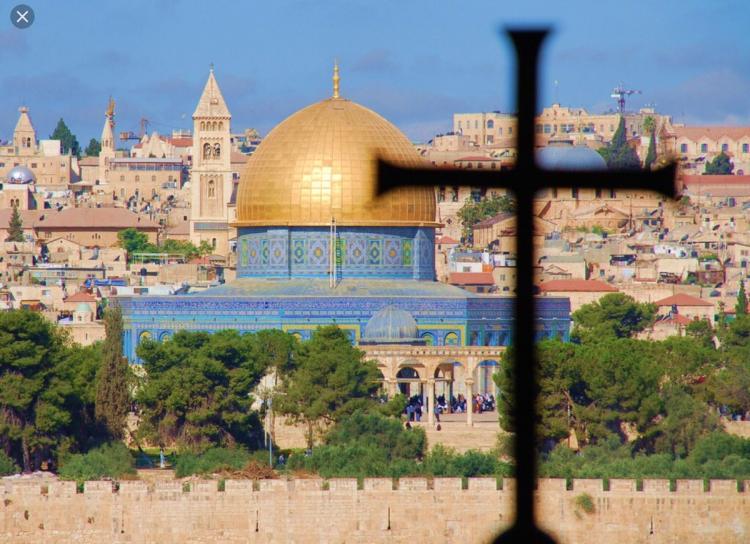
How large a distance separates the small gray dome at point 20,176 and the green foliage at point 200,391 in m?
84.0

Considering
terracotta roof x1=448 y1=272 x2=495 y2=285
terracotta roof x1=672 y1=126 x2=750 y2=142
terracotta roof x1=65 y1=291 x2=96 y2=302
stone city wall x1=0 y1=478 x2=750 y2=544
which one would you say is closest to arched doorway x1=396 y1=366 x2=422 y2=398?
stone city wall x1=0 y1=478 x2=750 y2=544

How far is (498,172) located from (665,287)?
70388mm

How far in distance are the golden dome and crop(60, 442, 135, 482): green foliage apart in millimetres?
15073

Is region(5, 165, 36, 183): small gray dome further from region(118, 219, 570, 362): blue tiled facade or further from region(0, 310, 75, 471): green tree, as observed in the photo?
region(0, 310, 75, 471): green tree

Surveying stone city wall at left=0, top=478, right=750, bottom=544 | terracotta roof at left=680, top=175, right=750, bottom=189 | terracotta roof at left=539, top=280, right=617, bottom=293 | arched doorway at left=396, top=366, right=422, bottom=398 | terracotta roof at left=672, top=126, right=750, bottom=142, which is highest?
terracotta roof at left=672, top=126, right=750, bottom=142

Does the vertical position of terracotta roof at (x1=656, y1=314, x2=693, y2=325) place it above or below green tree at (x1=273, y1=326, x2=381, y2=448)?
above

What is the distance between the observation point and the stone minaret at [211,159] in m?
105

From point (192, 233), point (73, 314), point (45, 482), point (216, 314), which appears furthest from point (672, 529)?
point (192, 233)

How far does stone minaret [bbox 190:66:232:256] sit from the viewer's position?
105 metres

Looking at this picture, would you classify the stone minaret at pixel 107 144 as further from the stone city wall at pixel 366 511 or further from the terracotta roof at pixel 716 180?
the stone city wall at pixel 366 511

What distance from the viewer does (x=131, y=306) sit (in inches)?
2104

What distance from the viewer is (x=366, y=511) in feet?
110

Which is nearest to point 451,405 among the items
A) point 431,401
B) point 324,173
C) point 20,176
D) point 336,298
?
point 431,401

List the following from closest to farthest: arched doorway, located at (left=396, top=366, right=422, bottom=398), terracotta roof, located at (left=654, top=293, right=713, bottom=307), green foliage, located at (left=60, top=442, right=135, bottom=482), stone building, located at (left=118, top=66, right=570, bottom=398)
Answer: green foliage, located at (left=60, top=442, right=135, bottom=482), arched doorway, located at (left=396, top=366, right=422, bottom=398), stone building, located at (left=118, top=66, right=570, bottom=398), terracotta roof, located at (left=654, top=293, right=713, bottom=307)
